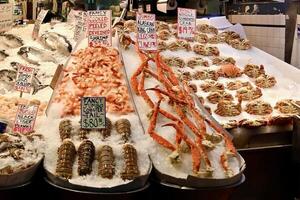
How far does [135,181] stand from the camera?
1985 mm

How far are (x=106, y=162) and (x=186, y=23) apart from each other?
118 inches

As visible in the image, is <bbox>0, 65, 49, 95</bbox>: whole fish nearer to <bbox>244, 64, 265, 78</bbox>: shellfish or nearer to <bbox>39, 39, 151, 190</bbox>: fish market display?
<bbox>39, 39, 151, 190</bbox>: fish market display

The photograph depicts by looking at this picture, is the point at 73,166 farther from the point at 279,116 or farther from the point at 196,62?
the point at 196,62

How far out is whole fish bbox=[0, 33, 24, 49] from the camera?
4.98m

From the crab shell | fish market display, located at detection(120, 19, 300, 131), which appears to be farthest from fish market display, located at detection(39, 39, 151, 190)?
the crab shell

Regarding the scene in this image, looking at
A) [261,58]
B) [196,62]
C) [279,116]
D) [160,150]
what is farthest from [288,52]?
[160,150]

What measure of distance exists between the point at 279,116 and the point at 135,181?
1.78m

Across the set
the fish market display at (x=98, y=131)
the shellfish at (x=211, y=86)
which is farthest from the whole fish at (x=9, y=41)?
the shellfish at (x=211, y=86)

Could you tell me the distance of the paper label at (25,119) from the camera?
2592mm

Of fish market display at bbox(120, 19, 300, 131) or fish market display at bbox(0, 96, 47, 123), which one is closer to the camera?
fish market display at bbox(0, 96, 47, 123)

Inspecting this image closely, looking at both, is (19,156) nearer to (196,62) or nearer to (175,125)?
(175,125)

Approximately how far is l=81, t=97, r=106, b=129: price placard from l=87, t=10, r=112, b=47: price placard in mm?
1366

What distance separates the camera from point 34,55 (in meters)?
4.66

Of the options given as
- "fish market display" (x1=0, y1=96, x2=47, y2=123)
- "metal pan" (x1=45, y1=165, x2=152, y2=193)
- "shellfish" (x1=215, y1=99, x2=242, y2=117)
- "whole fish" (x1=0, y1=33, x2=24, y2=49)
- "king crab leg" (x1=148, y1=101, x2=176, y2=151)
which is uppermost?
"whole fish" (x1=0, y1=33, x2=24, y2=49)
